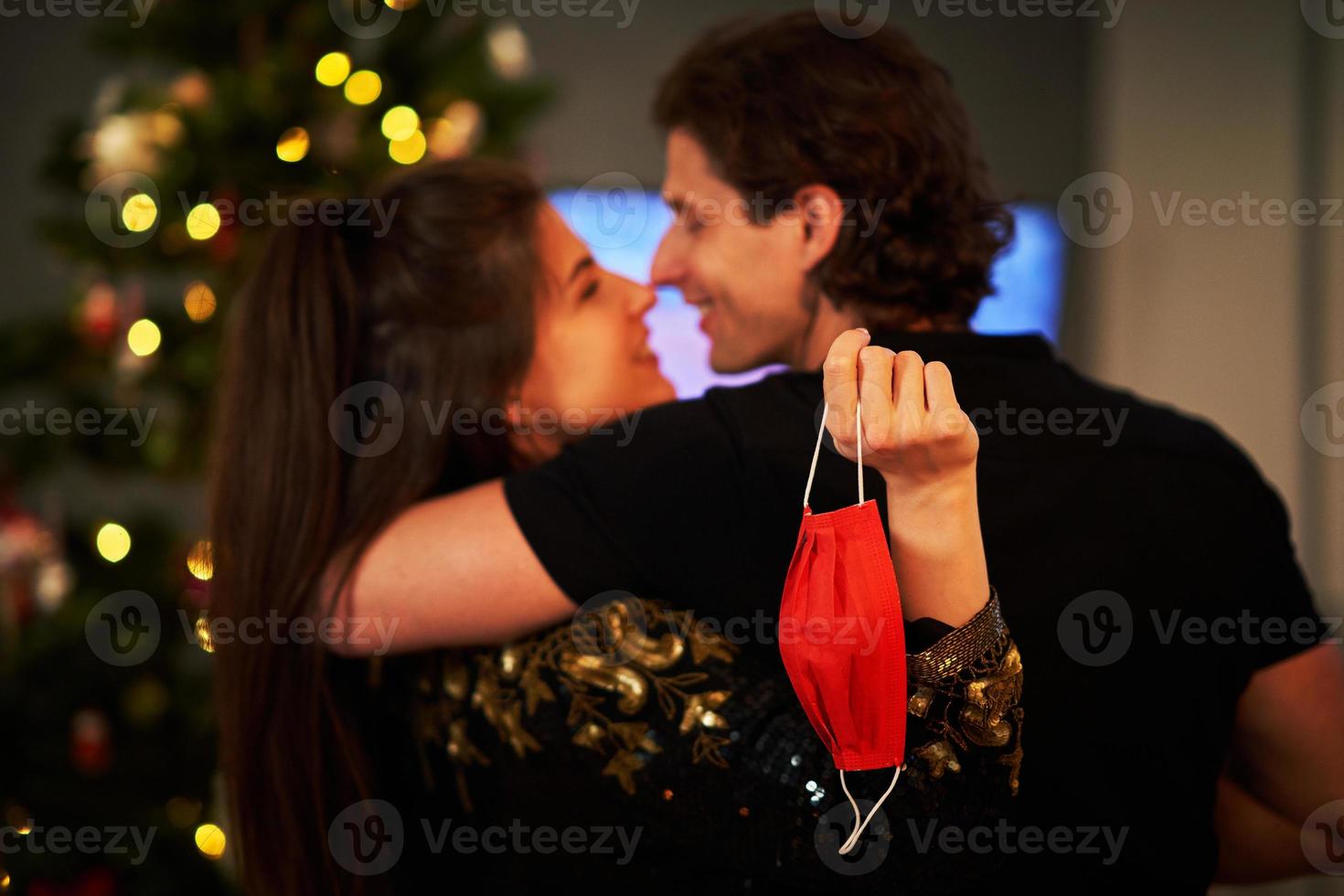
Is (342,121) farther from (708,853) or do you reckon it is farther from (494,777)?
(708,853)

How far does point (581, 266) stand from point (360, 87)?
3.20ft

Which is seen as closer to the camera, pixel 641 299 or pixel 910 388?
pixel 910 388

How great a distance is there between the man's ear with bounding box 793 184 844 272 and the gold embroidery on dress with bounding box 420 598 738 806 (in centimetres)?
40

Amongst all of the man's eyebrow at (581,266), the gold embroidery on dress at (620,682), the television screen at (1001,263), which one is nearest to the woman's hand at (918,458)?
the gold embroidery on dress at (620,682)

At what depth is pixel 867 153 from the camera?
1047 mm

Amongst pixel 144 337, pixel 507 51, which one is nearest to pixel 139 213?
pixel 144 337

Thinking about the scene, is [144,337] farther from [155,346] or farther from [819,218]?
[819,218]

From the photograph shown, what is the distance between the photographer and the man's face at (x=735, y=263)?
1.12 m

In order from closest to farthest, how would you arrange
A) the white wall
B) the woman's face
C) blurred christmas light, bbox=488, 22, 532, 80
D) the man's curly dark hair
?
the man's curly dark hair, the woman's face, blurred christmas light, bbox=488, 22, 532, 80, the white wall

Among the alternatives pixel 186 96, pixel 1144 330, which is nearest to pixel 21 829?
pixel 186 96

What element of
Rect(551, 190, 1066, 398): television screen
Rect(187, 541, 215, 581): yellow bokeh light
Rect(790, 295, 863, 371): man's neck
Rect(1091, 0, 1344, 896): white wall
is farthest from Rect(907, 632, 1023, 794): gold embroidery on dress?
Rect(1091, 0, 1344, 896): white wall

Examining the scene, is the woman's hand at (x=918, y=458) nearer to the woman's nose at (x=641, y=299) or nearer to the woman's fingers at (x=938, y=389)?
the woman's fingers at (x=938, y=389)

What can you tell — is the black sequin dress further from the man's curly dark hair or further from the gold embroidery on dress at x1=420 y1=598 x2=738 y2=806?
the man's curly dark hair

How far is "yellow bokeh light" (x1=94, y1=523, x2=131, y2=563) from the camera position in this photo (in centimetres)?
215
